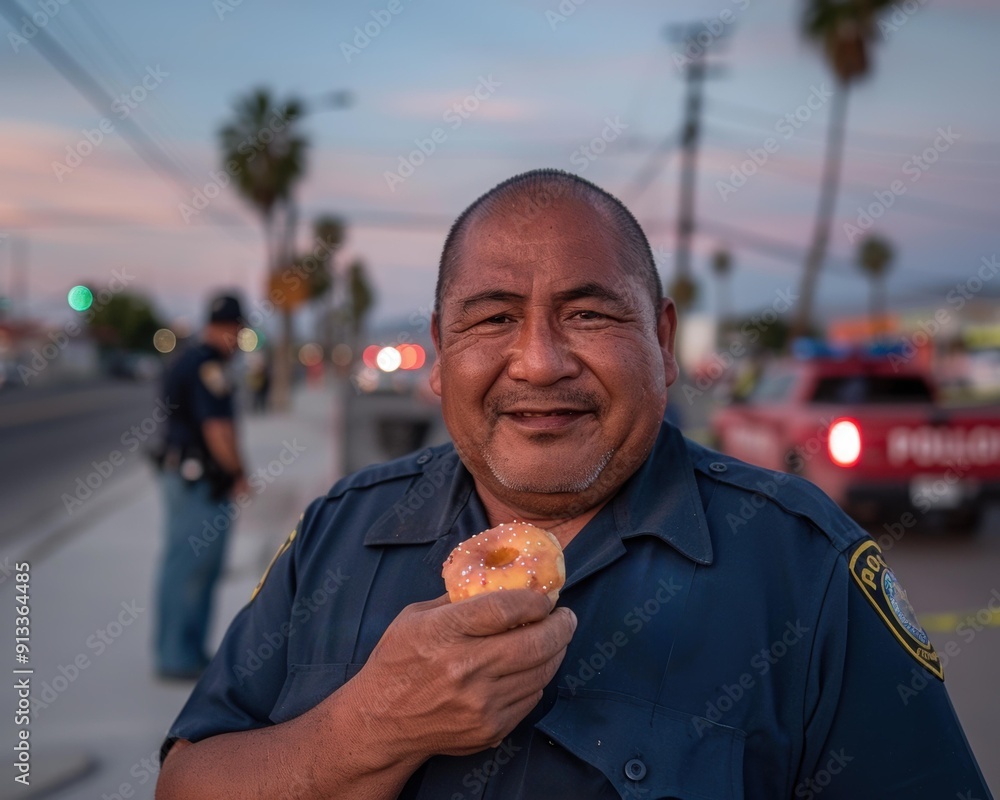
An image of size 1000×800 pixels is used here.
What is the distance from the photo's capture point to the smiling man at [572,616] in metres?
1.48

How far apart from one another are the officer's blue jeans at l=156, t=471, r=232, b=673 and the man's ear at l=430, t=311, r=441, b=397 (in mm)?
4039

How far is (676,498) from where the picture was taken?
1.75 m

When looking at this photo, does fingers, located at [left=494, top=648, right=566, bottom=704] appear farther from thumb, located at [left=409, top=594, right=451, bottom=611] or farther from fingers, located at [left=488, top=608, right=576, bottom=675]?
thumb, located at [left=409, top=594, right=451, bottom=611]

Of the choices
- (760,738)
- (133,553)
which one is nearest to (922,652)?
(760,738)

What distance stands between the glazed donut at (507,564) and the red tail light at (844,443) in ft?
26.9

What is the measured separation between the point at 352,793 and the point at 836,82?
107 ft

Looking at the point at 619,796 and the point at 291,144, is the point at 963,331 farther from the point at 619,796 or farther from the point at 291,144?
the point at 619,796

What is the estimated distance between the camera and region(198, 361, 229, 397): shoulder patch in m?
5.75

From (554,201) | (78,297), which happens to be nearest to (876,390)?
(78,297)

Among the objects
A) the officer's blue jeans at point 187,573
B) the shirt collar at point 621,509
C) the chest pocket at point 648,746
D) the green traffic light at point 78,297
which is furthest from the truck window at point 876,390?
the chest pocket at point 648,746

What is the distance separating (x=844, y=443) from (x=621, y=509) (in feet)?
26.4

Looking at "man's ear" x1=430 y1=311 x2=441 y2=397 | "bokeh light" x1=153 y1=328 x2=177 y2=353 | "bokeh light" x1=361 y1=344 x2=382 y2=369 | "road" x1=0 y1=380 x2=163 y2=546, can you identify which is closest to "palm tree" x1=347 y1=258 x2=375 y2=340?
"bokeh light" x1=153 y1=328 x2=177 y2=353

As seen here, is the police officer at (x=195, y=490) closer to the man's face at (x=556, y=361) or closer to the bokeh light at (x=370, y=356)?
the man's face at (x=556, y=361)

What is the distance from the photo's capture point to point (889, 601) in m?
1.60
